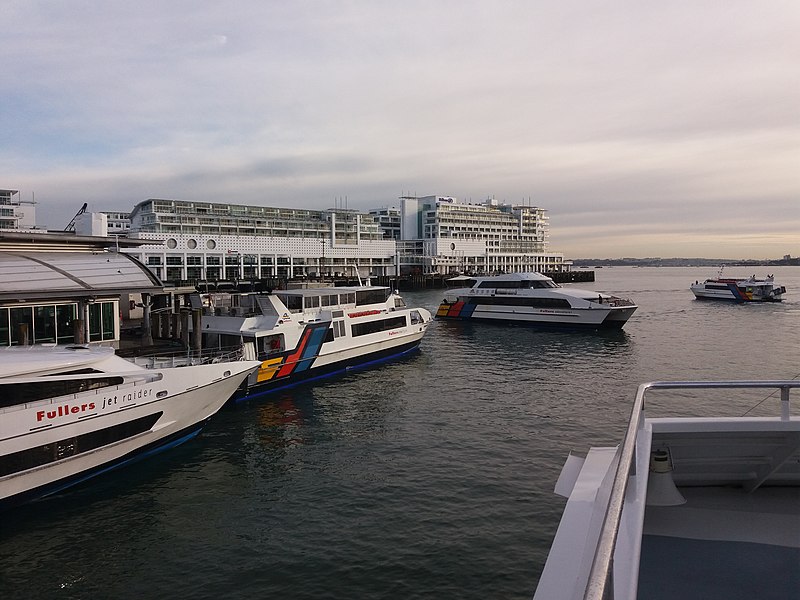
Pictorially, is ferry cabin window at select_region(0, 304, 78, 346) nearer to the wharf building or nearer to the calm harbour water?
the calm harbour water

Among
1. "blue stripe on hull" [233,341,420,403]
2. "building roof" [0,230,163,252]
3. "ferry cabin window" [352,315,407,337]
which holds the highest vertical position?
"building roof" [0,230,163,252]

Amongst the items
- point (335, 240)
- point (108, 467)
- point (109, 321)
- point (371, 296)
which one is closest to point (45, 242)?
point (109, 321)

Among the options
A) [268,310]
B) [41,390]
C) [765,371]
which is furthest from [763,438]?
[765,371]

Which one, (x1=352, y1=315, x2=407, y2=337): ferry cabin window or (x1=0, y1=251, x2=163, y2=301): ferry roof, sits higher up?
(x1=0, y1=251, x2=163, y2=301): ferry roof

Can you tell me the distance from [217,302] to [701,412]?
19.4 meters

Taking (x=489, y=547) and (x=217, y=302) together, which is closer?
(x=489, y=547)

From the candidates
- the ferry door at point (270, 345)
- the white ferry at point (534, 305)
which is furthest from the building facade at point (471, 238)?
the ferry door at point (270, 345)

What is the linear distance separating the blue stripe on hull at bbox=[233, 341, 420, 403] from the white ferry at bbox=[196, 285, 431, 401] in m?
0.04

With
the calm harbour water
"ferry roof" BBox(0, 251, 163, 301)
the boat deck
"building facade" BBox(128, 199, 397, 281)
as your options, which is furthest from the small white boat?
"building facade" BBox(128, 199, 397, 281)

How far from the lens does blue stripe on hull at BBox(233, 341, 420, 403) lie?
73.9 feet

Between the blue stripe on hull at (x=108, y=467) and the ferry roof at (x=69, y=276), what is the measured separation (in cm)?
566

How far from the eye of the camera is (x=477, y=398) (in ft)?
73.2

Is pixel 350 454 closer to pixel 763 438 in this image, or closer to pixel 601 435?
pixel 601 435

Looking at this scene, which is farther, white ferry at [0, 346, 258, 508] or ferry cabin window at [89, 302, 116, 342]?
ferry cabin window at [89, 302, 116, 342]
